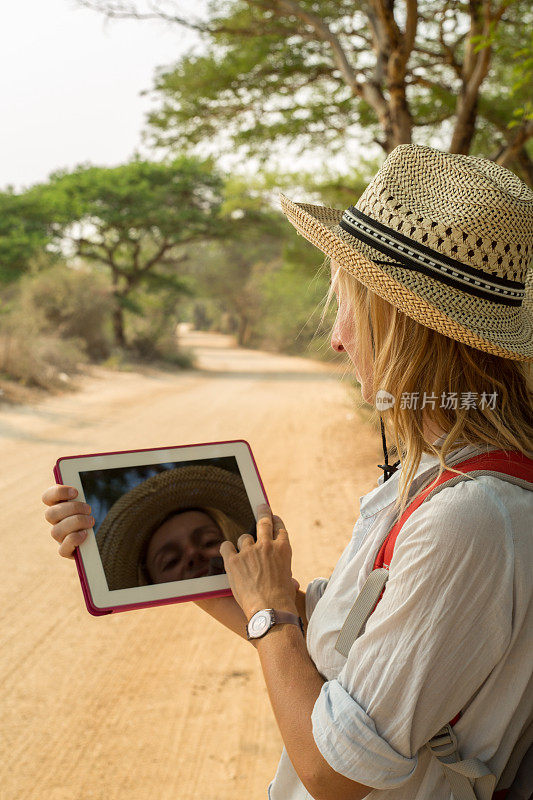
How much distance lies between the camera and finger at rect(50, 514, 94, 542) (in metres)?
1.44

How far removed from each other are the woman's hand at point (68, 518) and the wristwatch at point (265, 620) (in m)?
0.39

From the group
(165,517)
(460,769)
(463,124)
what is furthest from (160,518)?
(463,124)

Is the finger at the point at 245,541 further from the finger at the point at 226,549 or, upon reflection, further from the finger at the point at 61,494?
the finger at the point at 61,494

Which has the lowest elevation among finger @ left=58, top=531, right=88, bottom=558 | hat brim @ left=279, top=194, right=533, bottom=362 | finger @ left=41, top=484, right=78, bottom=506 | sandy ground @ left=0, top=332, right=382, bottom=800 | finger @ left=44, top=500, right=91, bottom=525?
sandy ground @ left=0, top=332, right=382, bottom=800

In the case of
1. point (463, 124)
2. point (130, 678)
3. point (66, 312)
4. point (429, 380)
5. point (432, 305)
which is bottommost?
point (66, 312)

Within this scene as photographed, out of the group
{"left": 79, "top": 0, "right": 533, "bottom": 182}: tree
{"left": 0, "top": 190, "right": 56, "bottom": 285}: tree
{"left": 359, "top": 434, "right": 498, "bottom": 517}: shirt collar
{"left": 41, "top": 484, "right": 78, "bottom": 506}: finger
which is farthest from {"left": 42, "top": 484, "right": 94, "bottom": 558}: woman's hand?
{"left": 0, "top": 190, "right": 56, "bottom": 285}: tree

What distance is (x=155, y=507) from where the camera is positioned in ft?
5.19

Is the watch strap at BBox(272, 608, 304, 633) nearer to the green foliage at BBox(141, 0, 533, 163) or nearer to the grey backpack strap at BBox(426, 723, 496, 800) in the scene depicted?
the grey backpack strap at BBox(426, 723, 496, 800)

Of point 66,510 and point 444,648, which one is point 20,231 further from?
point 444,648

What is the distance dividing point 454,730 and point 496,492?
0.38 m

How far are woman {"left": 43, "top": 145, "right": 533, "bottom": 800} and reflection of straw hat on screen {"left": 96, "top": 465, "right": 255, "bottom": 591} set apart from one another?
0.27ft

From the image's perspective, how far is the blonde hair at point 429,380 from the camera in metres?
1.24

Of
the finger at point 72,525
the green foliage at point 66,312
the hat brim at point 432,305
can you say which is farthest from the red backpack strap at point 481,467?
the green foliage at point 66,312

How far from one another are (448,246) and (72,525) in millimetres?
894
